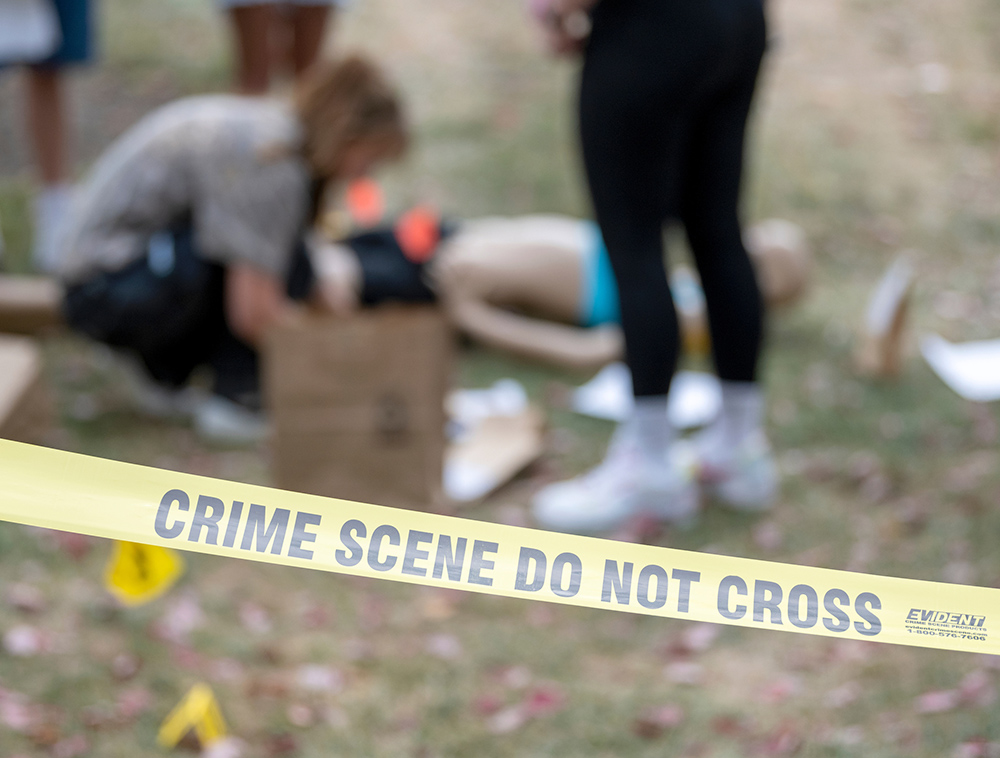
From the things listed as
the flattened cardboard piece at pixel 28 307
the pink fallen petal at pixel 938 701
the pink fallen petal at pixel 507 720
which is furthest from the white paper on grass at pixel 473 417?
the flattened cardboard piece at pixel 28 307

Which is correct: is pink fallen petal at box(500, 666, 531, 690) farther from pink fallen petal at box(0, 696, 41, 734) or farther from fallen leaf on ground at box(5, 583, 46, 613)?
fallen leaf on ground at box(5, 583, 46, 613)

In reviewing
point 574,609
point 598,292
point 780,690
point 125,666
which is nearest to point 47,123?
point 598,292

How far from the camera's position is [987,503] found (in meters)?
2.32

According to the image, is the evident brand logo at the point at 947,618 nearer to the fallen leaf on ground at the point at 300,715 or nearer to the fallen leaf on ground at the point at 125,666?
the fallen leaf on ground at the point at 300,715

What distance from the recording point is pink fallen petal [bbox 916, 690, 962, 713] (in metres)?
1.64

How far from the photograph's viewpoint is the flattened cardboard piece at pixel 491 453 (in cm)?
234

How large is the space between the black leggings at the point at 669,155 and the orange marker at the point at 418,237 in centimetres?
109

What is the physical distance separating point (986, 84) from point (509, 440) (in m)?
4.00

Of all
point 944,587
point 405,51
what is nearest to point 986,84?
point 405,51

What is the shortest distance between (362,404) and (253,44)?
1.92 m

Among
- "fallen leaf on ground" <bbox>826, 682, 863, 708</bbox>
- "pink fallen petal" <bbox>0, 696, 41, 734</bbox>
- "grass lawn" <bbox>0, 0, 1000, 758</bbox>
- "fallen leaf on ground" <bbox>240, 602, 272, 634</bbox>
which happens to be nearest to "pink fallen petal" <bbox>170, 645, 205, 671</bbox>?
"grass lawn" <bbox>0, 0, 1000, 758</bbox>

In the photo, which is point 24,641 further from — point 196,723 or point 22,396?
point 22,396

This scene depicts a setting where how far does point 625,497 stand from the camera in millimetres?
2135

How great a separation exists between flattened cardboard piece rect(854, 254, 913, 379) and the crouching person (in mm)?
1498
